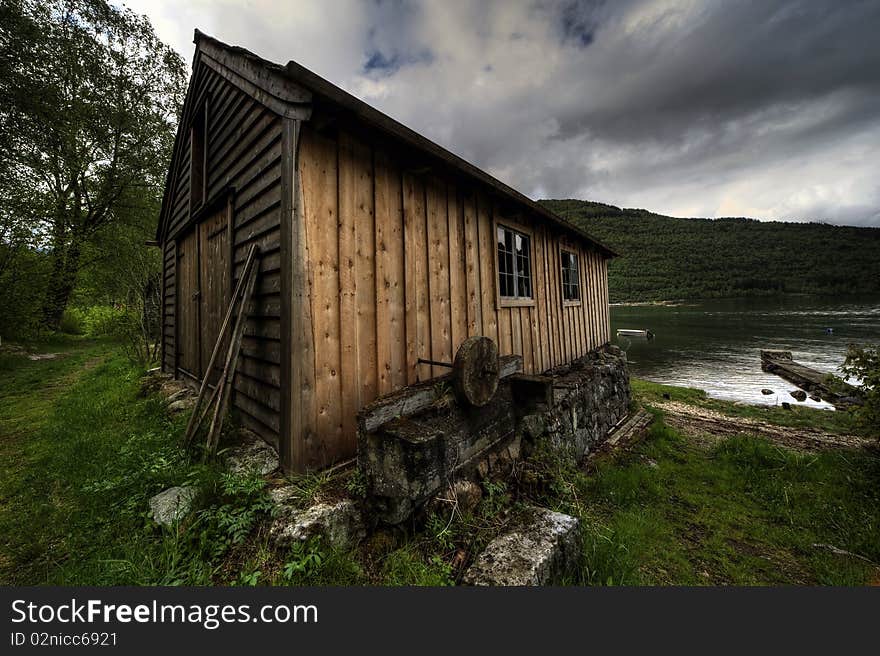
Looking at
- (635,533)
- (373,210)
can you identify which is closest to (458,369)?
(373,210)

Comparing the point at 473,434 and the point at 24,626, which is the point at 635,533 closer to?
the point at 473,434

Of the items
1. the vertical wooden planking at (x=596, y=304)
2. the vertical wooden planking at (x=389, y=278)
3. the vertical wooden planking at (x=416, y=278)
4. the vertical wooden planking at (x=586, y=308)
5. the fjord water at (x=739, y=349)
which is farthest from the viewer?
the fjord water at (x=739, y=349)

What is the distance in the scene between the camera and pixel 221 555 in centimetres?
220

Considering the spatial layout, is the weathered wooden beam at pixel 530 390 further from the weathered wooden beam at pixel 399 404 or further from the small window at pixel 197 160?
the small window at pixel 197 160

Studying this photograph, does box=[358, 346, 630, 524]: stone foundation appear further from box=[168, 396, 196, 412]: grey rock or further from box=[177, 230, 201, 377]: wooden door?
box=[177, 230, 201, 377]: wooden door

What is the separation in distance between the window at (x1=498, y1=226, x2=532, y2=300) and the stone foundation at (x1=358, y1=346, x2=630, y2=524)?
176 cm

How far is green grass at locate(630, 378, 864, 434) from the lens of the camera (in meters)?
8.38

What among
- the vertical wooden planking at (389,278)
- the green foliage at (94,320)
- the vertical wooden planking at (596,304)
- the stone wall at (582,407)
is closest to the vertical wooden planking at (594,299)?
the vertical wooden planking at (596,304)

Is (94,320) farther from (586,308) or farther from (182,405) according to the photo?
(586,308)

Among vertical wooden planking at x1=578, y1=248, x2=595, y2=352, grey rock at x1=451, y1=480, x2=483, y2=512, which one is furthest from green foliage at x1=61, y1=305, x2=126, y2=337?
vertical wooden planking at x1=578, y1=248, x2=595, y2=352

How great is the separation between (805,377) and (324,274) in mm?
19612

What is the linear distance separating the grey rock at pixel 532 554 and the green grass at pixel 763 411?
335 inches

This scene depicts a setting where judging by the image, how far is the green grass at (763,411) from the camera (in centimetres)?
838

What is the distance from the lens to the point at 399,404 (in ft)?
9.02
